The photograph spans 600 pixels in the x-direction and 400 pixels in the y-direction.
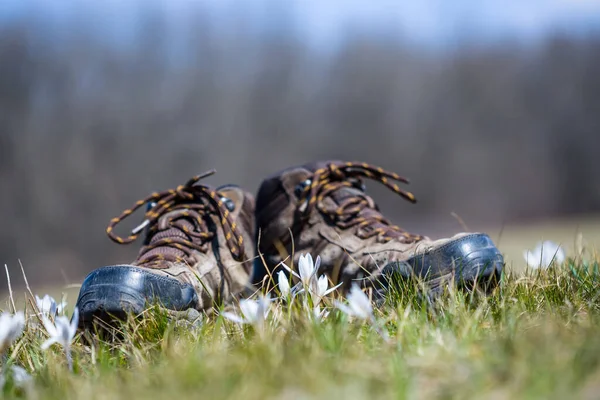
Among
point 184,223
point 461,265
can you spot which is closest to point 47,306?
point 184,223

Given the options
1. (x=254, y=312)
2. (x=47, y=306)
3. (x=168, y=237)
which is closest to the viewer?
(x=254, y=312)

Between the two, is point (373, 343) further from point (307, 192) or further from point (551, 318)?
point (307, 192)

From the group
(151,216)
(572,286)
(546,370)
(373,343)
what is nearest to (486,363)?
(546,370)

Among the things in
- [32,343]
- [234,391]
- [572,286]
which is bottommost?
[32,343]

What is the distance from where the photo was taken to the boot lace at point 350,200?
2494 mm

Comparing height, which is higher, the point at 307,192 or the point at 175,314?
the point at 307,192

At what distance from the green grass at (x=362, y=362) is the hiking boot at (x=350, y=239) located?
28 cm

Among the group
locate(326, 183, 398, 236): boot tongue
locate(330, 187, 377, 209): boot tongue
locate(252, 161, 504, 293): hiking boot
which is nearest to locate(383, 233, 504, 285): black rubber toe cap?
locate(252, 161, 504, 293): hiking boot

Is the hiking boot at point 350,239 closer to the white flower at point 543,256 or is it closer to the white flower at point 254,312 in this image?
the white flower at point 543,256

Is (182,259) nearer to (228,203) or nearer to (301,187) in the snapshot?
(228,203)

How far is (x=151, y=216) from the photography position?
260 centimetres

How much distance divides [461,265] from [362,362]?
0.92m

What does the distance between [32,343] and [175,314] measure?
1.54 feet

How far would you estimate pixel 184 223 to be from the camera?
2.59 m
